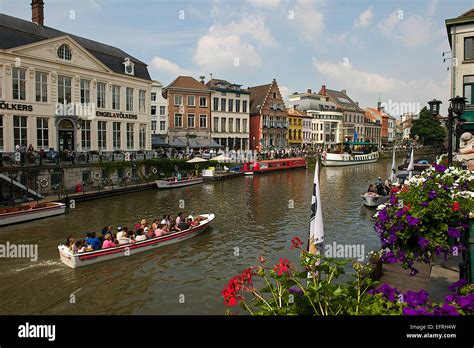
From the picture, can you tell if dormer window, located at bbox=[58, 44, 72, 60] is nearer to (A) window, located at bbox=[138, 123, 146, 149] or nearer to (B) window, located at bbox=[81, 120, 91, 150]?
(B) window, located at bbox=[81, 120, 91, 150]

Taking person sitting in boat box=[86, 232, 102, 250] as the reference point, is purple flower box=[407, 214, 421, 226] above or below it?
above

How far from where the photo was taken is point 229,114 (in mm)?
64688

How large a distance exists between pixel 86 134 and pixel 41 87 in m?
6.05

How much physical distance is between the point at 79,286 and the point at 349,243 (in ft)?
39.8

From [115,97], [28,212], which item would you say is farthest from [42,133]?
[28,212]

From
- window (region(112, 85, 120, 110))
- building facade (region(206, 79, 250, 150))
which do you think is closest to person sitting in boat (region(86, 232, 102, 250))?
window (region(112, 85, 120, 110))

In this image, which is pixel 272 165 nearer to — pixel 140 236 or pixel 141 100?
pixel 141 100

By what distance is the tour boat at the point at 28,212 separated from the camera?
2041 cm

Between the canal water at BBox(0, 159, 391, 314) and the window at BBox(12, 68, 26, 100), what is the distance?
34.8 feet

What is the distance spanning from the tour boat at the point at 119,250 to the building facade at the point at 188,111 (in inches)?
1438

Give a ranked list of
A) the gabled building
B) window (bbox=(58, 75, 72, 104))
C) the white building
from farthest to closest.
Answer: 1. the gabled building
2. the white building
3. window (bbox=(58, 75, 72, 104))

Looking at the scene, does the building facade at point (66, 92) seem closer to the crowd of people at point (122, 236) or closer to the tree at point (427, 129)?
the crowd of people at point (122, 236)

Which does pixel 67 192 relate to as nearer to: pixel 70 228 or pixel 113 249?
pixel 70 228

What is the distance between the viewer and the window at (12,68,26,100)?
29.1 m
